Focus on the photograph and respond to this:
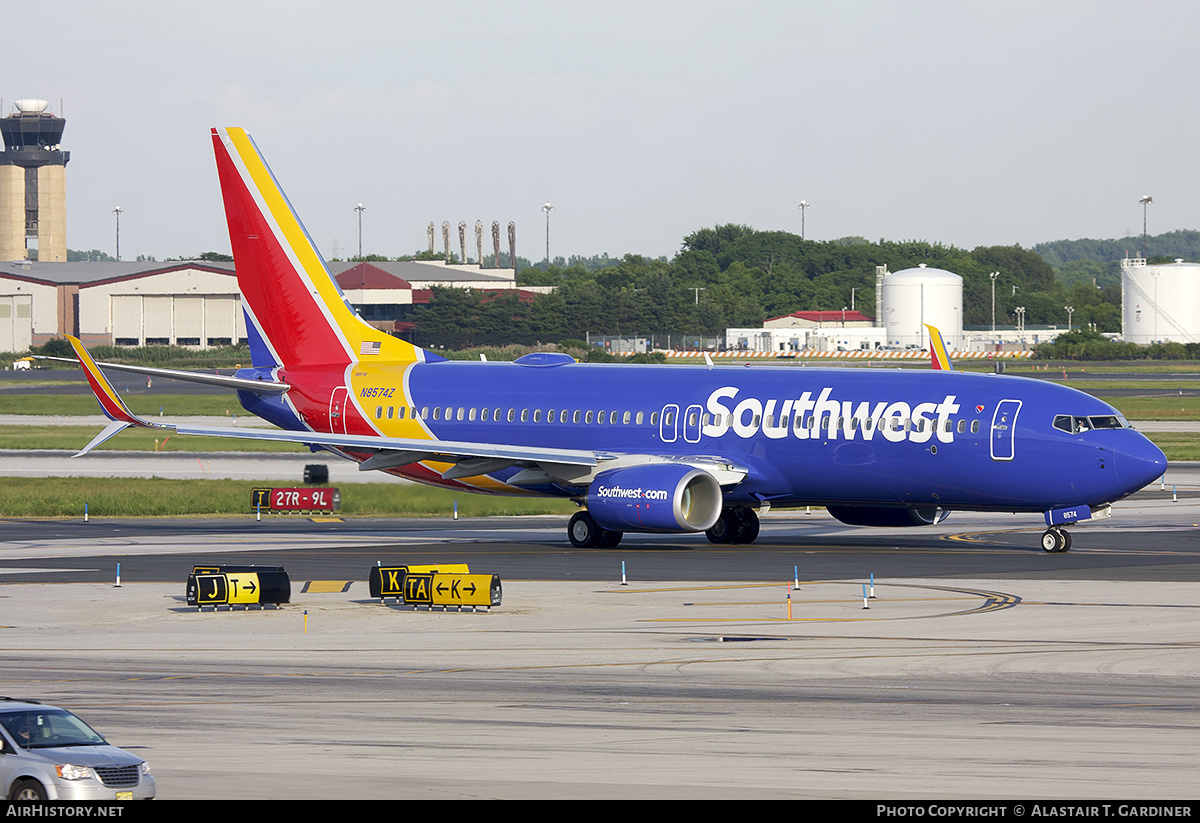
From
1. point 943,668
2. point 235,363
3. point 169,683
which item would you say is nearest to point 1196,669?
point 943,668

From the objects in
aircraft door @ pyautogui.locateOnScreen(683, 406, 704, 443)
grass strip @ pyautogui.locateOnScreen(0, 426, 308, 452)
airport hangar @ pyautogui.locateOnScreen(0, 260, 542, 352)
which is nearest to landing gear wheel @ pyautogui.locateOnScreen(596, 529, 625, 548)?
aircraft door @ pyautogui.locateOnScreen(683, 406, 704, 443)

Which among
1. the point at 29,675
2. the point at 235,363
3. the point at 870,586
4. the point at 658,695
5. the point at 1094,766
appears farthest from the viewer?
the point at 235,363

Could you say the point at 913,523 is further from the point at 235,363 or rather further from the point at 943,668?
the point at 235,363

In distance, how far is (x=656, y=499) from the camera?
44219 mm

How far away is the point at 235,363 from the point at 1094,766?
499ft

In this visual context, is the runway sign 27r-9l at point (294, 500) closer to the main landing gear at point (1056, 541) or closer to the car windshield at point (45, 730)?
the main landing gear at point (1056, 541)

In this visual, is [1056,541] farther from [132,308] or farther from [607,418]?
[132,308]

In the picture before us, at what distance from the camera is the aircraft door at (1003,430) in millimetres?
42906

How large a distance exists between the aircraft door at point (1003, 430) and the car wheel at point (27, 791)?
1236 inches

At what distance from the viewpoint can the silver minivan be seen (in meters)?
16.2

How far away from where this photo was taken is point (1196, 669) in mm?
27219

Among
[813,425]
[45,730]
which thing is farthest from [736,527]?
[45,730]

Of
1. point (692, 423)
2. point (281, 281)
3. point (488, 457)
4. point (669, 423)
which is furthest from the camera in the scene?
point (281, 281)

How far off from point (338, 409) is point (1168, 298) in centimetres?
16419
